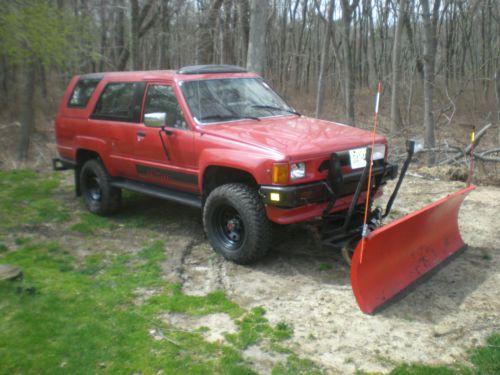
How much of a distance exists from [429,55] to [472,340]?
8.80 m

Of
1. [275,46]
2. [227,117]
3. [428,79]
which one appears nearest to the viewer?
[227,117]

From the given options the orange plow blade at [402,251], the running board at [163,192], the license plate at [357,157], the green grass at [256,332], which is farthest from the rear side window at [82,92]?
the orange plow blade at [402,251]

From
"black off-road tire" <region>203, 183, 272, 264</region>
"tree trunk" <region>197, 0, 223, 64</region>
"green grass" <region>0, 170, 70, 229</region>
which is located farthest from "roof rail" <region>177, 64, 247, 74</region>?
"tree trunk" <region>197, 0, 223, 64</region>

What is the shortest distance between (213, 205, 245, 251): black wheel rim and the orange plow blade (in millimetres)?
1572

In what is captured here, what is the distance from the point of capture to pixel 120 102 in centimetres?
713

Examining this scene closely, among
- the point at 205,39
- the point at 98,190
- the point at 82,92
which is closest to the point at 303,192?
the point at 98,190

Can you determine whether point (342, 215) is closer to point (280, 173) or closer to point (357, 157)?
point (357, 157)

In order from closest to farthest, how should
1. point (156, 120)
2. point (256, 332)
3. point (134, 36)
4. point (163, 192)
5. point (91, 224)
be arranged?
point (256, 332)
point (156, 120)
point (163, 192)
point (91, 224)
point (134, 36)

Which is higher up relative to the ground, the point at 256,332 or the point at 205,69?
the point at 205,69

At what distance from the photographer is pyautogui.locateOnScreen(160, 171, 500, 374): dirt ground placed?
3857mm

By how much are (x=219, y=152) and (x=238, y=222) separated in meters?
0.77

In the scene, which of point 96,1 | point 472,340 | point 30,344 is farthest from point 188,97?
point 96,1

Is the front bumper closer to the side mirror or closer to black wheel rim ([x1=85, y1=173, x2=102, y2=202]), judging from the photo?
the side mirror

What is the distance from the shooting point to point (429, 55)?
11477 millimetres
